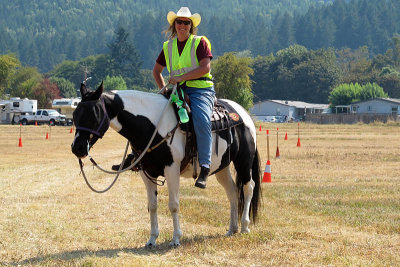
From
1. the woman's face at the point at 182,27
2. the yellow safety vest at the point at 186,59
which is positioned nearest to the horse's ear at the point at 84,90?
the yellow safety vest at the point at 186,59

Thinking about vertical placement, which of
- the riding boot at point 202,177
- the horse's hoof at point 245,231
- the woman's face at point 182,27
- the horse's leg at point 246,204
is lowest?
the horse's hoof at point 245,231

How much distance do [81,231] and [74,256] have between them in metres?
2.16

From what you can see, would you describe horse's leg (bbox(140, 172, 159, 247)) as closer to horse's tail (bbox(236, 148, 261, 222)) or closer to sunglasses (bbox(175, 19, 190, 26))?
horse's tail (bbox(236, 148, 261, 222))

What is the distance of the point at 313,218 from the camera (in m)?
12.5

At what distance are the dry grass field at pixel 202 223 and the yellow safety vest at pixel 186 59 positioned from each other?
224 cm

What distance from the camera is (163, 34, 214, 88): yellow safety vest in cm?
959

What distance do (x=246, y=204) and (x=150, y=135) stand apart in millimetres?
2461

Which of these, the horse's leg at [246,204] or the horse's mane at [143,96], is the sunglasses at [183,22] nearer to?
the horse's mane at [143,96]

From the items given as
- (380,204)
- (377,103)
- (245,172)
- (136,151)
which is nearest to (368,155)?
(380,204)

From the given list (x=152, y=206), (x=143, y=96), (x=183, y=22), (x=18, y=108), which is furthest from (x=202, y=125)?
(x=18, y=108)

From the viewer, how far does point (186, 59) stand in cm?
961

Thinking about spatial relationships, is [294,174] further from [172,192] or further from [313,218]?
[172,192]

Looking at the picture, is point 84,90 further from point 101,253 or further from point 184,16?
point 101,253

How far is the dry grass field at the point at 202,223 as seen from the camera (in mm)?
8594
